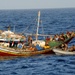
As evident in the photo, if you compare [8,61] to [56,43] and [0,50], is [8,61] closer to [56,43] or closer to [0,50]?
[0,50]

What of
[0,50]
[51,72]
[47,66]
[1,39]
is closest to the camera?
[51,72]

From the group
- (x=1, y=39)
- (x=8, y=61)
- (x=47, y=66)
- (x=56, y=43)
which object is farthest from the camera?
(x=1, y=39)

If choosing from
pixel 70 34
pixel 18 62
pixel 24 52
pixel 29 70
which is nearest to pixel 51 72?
pixel 29 70

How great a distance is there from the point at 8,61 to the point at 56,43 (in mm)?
11017

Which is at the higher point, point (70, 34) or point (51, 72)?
point (70, 34)

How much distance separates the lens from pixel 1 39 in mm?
68188

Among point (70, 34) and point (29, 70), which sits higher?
point (70, 34)

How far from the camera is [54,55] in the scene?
6222 centimetres

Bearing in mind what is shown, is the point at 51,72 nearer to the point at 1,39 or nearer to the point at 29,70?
the point at 29,70

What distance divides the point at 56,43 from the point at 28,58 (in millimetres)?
7102

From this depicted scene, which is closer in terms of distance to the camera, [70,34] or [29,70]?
Answer: [29,70]

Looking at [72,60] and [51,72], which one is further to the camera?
[72,60]

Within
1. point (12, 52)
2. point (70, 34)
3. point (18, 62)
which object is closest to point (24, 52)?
point (12, 52)

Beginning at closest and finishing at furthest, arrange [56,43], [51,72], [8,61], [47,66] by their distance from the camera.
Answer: [51,72] → [47,66] → [8,61] → [56,43]
